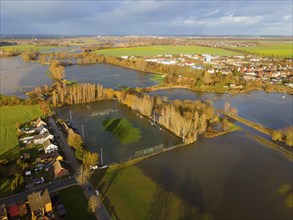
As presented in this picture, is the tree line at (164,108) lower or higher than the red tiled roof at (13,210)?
higher

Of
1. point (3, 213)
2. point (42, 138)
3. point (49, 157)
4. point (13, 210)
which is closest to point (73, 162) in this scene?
point (49, 157)

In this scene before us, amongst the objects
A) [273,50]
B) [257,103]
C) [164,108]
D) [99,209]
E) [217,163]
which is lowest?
[99,209]

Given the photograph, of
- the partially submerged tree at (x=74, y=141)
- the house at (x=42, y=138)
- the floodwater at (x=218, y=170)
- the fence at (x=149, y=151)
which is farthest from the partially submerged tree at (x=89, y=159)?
the house at (x=42, y=138)

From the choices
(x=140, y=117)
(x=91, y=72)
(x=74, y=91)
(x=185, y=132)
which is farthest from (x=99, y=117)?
(x=91, y=72)

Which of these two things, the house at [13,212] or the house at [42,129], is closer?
the house at [13,212]

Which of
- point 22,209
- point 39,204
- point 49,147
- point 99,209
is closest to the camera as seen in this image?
point 39,204

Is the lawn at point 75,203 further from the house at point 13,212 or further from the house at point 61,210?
the house at point 13,212

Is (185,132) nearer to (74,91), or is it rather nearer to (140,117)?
(140,117)

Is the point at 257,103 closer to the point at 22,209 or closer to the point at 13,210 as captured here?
the point at 22,209
